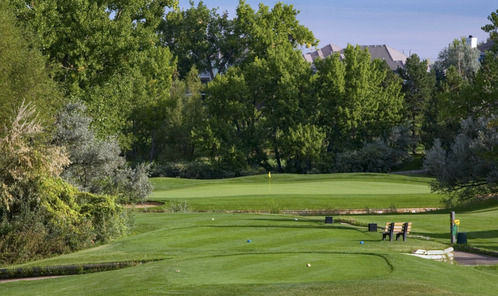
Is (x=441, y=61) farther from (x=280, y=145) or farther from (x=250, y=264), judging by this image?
(x=250, y=264)

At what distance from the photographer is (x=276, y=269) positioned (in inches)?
598

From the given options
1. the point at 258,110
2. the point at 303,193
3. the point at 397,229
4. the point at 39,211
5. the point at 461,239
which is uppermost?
the point at 258,110

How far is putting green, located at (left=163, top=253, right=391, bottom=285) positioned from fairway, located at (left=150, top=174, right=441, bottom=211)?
2051 cm

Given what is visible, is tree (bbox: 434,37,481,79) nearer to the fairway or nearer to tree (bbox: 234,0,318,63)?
tree (bbox: 234,0,318,63)

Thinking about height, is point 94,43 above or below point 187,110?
above

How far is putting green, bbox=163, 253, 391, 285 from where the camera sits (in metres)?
14.2

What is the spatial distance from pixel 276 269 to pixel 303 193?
95.5 feet

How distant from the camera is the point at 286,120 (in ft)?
230

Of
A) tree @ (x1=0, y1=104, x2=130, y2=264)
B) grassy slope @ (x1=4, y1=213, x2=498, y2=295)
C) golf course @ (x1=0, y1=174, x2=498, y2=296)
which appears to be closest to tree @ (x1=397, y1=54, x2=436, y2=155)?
golf course @ (x1=0, y1=174, x2=498, y2=296)

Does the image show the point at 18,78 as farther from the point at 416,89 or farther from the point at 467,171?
the point at 416,89

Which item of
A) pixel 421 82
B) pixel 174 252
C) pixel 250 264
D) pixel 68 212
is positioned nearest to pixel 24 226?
pixel 68 212

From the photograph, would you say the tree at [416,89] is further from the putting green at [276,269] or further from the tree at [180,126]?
the putting green at [276,269]

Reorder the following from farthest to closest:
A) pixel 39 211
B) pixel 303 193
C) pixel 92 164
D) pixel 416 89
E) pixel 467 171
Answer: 1. pixel 416 89
2. pixel 303 193
3. pixel 467 171
4. pixel 92 164
5. pixel 39 211

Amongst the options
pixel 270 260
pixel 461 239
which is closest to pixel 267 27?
pixel 461 239
